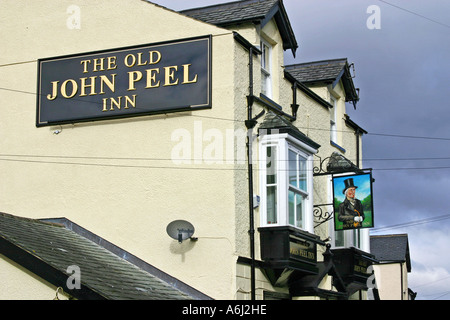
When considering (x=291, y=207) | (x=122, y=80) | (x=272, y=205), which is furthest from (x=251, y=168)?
(x=122, y=80)

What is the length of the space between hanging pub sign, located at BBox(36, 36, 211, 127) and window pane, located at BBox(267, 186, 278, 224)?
89.7 inches

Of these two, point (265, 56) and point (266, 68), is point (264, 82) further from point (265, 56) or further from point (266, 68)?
point (265, 56)

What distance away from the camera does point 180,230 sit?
564 inches

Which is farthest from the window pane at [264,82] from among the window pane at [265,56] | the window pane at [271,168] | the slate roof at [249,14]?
the window pane at [271,168]

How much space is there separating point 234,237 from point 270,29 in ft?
17.9

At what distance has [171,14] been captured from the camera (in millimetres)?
15852

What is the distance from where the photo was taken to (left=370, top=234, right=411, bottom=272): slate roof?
39.3m

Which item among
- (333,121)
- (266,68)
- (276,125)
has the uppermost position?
(266,68)

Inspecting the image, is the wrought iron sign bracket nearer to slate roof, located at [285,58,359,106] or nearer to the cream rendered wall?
slate roof, located at [285,58,359,106]

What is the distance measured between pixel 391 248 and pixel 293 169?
85.1ft

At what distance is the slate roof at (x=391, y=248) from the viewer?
39.3 m

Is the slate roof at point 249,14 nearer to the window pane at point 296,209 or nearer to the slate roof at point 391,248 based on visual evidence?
the window pane at point 296,209

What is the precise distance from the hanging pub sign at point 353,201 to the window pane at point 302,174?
1.03 metres
